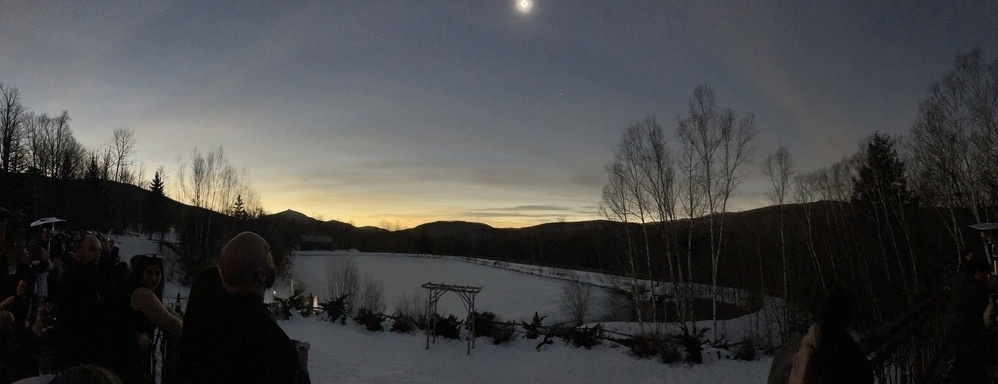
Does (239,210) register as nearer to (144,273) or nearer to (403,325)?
(403,325)

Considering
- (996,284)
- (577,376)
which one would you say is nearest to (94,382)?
(996,284)

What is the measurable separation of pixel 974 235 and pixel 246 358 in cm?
2866

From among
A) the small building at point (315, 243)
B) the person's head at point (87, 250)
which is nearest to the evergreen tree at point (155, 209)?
the small building at point (315, 243)

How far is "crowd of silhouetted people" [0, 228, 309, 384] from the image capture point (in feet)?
5.66

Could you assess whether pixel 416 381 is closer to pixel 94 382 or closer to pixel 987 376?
pixel 987 376

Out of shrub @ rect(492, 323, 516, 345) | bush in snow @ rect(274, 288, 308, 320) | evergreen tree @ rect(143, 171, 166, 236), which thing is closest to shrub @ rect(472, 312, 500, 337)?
shrub @ rect(492, 323, 516, 345)

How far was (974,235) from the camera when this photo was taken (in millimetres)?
20625

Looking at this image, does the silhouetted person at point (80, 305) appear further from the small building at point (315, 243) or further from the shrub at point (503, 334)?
the small building at point (315, 243)

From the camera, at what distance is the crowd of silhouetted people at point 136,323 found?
1.73 metres

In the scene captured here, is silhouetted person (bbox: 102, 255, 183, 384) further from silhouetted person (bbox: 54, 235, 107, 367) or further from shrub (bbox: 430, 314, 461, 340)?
shrub (bbox: 430, 314, 461, 340)

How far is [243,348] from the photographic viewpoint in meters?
1.72

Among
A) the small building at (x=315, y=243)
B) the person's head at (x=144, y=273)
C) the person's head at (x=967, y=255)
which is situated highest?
the small building at (x=315, y=243)

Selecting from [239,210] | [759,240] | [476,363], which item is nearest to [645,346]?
[476,363]

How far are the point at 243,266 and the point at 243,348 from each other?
0.97ft
